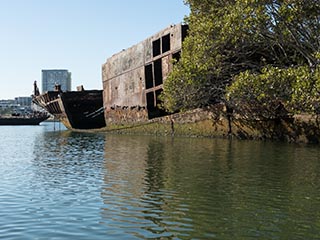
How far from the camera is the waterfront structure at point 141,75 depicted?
86.1 ft

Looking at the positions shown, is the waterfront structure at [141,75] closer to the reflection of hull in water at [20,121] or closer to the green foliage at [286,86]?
the green foliage at [286,86]

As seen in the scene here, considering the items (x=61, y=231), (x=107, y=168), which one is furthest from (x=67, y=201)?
(x=107, y=168)

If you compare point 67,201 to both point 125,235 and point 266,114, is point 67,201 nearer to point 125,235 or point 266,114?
point 125,235

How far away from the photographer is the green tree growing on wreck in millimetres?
15648

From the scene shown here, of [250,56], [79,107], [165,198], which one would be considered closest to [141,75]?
[250,56]

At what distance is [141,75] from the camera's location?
29109mm

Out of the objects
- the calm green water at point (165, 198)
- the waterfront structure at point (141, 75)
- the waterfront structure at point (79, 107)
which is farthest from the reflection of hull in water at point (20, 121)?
the calm green water at point (165, 198)

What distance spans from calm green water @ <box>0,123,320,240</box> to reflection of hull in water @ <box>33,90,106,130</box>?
25.7 meters

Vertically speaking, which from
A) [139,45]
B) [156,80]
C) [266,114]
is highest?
[139,45]

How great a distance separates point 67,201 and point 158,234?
2702mm

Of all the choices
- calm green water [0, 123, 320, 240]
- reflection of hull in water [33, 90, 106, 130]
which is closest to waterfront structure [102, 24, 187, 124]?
reflection of hull in water [33, 90, 106, 130]

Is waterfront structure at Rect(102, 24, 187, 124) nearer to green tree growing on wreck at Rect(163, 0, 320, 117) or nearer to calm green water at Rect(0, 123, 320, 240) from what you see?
green tree growing on wreck at Rect(163, 0, 320, 117)

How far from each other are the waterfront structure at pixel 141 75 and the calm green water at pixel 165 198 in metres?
12.3

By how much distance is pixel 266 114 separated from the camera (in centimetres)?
2038
